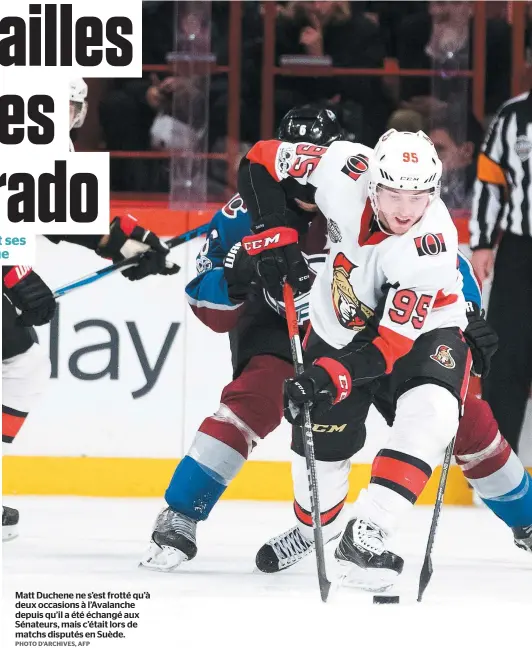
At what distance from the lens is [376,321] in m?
3.20

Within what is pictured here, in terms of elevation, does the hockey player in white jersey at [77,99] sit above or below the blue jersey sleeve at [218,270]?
above

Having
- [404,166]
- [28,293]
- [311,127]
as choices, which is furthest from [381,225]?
[28,293]

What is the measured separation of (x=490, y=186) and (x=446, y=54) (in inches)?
24.3

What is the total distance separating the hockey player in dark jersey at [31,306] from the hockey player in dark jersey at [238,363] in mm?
536

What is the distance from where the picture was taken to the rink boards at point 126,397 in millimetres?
4762

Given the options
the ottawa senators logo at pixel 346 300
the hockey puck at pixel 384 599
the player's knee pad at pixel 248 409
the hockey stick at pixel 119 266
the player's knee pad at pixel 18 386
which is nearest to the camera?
the hockey puck at pixel 384 599

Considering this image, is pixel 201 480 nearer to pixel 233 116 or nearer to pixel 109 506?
pixel 109 506

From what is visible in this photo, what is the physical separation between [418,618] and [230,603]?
386 mm

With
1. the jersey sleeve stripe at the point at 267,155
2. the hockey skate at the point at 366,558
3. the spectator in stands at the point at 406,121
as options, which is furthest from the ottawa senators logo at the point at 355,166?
the spectator in stands at the point at 406,121

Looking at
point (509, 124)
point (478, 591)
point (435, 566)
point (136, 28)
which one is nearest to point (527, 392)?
point (509, 124)

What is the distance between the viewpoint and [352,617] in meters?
2.87

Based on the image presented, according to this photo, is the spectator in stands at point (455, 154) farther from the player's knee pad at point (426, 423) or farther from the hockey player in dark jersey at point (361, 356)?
the player's knee pad at point (426, 423)

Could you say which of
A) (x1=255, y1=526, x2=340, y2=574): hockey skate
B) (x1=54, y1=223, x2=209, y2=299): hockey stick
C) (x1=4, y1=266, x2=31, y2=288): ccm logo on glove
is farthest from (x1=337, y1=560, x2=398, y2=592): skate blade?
(x1=54, y1=223, x2=209, y2=299): hockey stick

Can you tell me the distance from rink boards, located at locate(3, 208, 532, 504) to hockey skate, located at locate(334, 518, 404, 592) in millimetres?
1751
